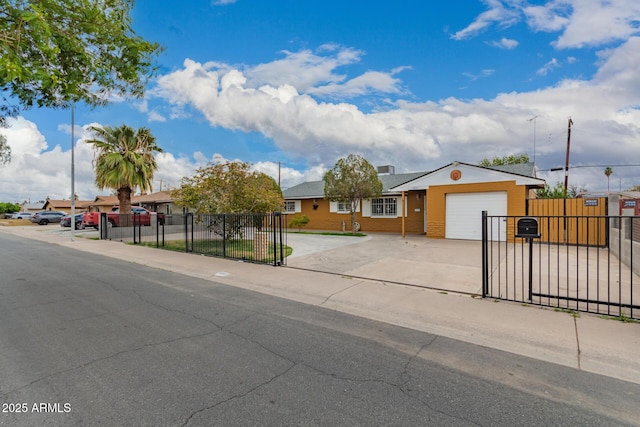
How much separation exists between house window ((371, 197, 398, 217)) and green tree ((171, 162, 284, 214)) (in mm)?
9460

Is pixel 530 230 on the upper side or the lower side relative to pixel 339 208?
lower

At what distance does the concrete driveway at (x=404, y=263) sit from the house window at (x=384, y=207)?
7.11 m

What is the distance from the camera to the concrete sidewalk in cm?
415

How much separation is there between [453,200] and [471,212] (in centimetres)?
106

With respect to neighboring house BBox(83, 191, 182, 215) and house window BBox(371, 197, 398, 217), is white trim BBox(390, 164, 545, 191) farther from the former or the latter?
neighboring house BBox(83, 191, 182, 215)

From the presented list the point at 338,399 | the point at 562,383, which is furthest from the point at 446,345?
the point at 338,399

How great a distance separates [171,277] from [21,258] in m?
7.42

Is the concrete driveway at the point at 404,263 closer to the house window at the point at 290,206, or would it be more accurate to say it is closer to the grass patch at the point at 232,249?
the grass patch at the point at 232,249

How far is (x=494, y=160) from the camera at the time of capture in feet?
142

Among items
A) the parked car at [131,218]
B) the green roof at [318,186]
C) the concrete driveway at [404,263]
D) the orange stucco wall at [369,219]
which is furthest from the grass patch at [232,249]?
the green roof at [318,186]

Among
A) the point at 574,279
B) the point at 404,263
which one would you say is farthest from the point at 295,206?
the point at 574,279

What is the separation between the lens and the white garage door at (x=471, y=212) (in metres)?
15.8

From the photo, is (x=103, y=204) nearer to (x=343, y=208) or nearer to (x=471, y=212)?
(x=343, y=208)

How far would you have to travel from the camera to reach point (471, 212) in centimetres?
1647
